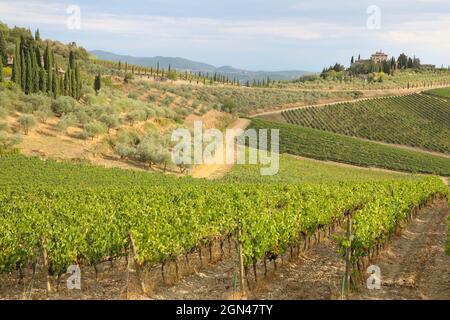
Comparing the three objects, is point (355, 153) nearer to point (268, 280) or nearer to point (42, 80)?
point (42, 80)

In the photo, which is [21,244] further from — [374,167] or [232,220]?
[374,167]

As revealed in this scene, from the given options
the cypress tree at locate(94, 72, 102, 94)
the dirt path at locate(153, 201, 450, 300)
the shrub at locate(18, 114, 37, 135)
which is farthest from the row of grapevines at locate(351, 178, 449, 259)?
the cypress tree at locate(94, 72, 102, 94)

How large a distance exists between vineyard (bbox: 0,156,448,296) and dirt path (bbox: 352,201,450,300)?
3.31 ft

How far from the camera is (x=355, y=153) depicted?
63031 mm

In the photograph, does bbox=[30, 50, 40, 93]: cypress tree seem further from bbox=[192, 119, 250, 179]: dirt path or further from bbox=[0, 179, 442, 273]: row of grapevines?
bbox=[0, 179, 442, 273]: row of grapevines

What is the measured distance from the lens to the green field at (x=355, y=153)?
193 feet

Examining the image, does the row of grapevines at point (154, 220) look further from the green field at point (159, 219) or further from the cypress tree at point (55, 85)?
the cypress tree at point (55, 85)

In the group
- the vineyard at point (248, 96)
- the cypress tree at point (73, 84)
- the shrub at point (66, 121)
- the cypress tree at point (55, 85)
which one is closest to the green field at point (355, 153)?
the vineyard at point (248, 96)

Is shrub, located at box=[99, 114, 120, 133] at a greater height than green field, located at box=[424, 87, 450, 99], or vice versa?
green field, located at box=[424, 87, 450, 99]

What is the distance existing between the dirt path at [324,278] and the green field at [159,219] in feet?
3.07

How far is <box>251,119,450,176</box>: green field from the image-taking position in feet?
193

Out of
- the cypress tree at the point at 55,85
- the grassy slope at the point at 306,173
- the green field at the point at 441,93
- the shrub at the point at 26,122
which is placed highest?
the green field at the point at 441,93

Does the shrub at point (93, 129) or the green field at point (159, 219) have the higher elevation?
the shrub at point (93, 129)
